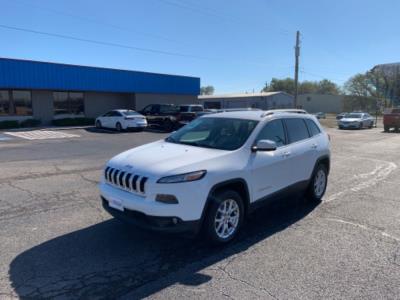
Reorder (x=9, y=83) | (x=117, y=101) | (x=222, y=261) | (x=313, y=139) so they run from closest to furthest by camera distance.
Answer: (x=222, y=261) < (x=313, y=139) < (x=9, y=83) < (x=117, y=101)

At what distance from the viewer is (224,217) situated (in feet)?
14.0

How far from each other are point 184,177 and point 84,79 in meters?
25.6

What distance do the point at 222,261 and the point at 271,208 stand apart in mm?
2290

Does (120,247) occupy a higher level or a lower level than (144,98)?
lower

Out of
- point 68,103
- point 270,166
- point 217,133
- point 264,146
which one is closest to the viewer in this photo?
point 264,146

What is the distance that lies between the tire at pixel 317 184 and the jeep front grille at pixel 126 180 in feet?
11.2

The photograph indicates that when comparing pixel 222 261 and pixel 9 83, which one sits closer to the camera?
pixel 222 261

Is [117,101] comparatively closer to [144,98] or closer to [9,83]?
[144,98]

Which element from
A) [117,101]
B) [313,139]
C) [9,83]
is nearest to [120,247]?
[313,139]

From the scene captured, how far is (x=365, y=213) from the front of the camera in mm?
5664

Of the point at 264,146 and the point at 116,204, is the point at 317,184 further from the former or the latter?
the point at 116,204

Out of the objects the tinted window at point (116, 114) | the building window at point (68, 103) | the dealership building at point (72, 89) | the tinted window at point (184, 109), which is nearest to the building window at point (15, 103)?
the dealership building at point (72, 89)

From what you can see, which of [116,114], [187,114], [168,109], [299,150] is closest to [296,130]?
[299,150]

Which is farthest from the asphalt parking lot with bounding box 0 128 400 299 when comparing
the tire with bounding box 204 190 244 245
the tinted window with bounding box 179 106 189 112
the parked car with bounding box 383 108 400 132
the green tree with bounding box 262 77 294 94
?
the green tree with bounding box 262 77 294 94
